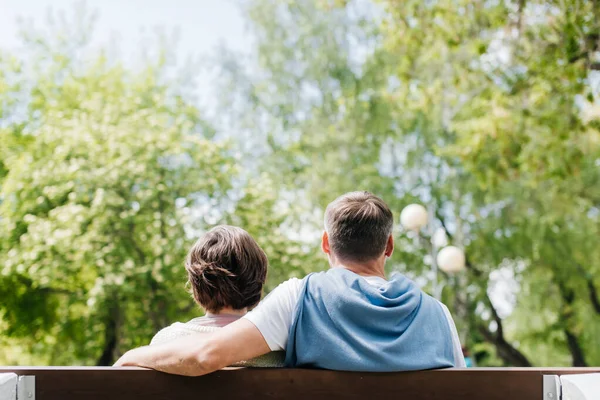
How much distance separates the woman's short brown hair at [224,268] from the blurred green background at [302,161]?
19.6 ft

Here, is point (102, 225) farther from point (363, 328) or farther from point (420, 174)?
point (363, 328)

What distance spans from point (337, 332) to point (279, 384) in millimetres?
229

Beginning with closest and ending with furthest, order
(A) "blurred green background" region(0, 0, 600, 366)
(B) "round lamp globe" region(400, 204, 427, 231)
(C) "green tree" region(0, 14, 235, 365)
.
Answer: (A) "blurred green background" region(0, 0, 600, 366)
(B) "round lamp globe" region(400, 204, 427, 231)
(C) "green tree" region(0, 14, 235, 365)

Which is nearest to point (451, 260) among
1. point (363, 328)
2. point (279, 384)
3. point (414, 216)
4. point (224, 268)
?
point (414, 216)

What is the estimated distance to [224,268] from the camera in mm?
2594

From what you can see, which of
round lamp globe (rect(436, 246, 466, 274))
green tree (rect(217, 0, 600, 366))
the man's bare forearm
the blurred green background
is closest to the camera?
the man's bare forearm

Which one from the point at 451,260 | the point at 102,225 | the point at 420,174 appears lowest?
the point at 451,260

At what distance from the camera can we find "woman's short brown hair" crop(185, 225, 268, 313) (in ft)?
8.49

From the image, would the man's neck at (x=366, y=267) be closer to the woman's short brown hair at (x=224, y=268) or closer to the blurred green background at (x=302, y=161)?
the woman's short brown hair at (x=224, y=268)

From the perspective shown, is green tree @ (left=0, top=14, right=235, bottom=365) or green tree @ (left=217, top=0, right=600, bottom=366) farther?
Answer: green tree @ (left=217, top=0, right=600, bottom=366)

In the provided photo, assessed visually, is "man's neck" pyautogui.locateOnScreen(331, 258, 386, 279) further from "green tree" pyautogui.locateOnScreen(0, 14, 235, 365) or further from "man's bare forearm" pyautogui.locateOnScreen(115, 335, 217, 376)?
"green tree" pyautogui.locateOnScreen(0, 14, 235, 365)

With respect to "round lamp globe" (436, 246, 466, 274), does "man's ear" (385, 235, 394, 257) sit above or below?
above

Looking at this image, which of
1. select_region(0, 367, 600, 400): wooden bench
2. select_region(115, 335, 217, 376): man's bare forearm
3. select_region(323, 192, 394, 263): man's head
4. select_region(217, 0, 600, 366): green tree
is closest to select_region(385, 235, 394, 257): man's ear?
select_region(323, 192, 394, 263): man's head

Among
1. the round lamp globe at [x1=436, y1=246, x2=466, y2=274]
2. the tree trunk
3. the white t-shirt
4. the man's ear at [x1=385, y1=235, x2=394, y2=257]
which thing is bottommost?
the tree trunk
